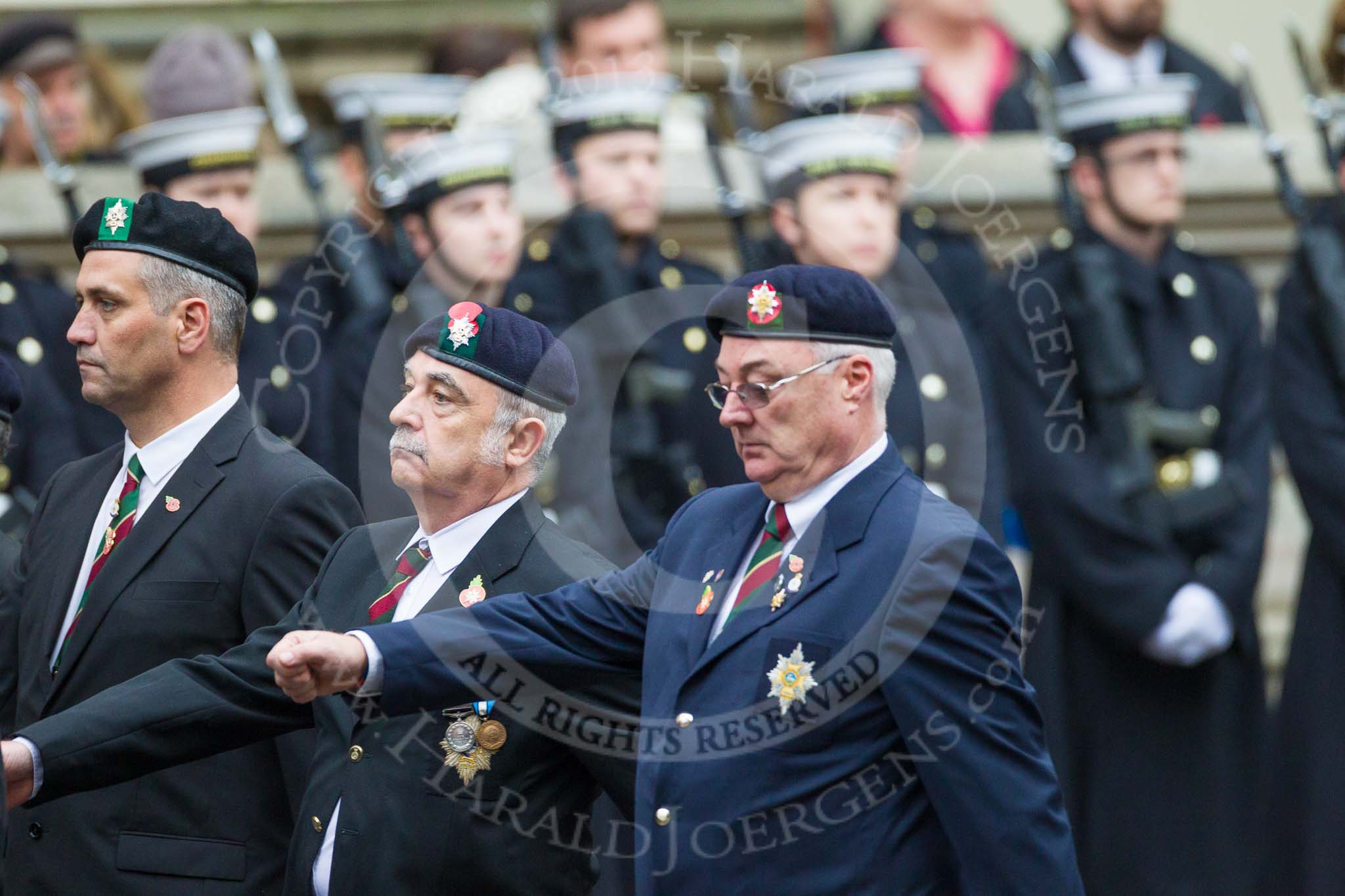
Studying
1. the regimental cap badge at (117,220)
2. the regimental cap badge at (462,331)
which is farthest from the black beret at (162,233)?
the regimental cap badge at (462,331)

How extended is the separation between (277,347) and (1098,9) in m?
3.16

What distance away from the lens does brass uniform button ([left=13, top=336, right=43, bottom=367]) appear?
6.54 metres

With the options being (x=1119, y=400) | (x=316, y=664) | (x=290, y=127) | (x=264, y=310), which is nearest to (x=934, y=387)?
(x=1119, y=400)

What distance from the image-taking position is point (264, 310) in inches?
272

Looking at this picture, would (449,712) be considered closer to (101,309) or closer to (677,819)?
(677,819)

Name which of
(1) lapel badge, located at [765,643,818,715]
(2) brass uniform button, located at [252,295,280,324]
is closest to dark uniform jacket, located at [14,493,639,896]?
(1) lapel badge, located at [765,643,818,715]

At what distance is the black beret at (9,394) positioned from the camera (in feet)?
14.8

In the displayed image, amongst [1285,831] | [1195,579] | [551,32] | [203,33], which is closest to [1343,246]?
[1195,579]

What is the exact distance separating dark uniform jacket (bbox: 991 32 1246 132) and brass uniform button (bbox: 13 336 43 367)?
3519 millimetres

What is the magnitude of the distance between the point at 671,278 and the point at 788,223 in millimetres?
416

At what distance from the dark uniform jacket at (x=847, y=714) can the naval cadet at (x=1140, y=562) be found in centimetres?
265

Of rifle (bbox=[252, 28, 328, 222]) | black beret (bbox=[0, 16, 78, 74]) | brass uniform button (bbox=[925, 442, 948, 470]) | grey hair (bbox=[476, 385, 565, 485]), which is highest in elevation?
black beret (bbox=[0, 16, 78, 74])

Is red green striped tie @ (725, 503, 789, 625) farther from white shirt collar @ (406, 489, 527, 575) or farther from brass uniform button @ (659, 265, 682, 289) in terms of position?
brass uniform button @ (659, 265, 682, 289)

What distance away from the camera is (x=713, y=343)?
6.69 metres
